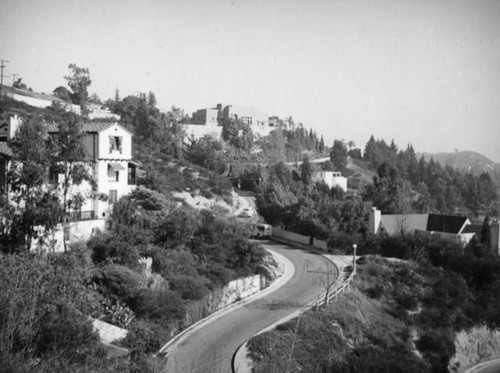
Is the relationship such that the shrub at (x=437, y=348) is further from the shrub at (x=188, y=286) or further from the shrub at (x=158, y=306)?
the shrub at (x=158, y=306)

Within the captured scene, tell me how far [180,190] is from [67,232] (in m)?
24.3

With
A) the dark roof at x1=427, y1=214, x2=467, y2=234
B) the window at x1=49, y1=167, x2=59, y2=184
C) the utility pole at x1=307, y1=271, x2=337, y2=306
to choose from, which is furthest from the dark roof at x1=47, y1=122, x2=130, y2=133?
the dark roof at x1=427, y1=214, x2=467, y2=234

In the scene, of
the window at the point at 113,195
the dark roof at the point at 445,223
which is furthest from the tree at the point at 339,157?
the window at the point at 113,195

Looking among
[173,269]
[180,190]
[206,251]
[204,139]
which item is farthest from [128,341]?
[204,139]

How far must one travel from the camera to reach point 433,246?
29469mm

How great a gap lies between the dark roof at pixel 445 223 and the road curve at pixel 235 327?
14938 mm

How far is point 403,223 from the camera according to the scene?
3634cm

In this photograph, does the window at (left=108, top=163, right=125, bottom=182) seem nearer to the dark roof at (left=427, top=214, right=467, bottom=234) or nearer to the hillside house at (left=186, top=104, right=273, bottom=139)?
the dark roof at (left=427, top=214, right=467, bottom=234)

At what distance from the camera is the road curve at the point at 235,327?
1431 cm

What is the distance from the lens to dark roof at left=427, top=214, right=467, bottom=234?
119ft

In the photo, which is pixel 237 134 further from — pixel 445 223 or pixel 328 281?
pixel 328 281

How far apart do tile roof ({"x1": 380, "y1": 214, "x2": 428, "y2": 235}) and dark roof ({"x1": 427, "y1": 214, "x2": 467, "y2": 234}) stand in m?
0.64

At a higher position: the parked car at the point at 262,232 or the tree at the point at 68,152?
the tree at the point at 68,152

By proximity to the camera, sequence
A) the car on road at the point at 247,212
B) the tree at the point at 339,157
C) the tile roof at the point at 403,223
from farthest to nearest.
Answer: the tree at the point at 339,157
the car on road at the point at 247,212
the tile roof at the point at 403,223
